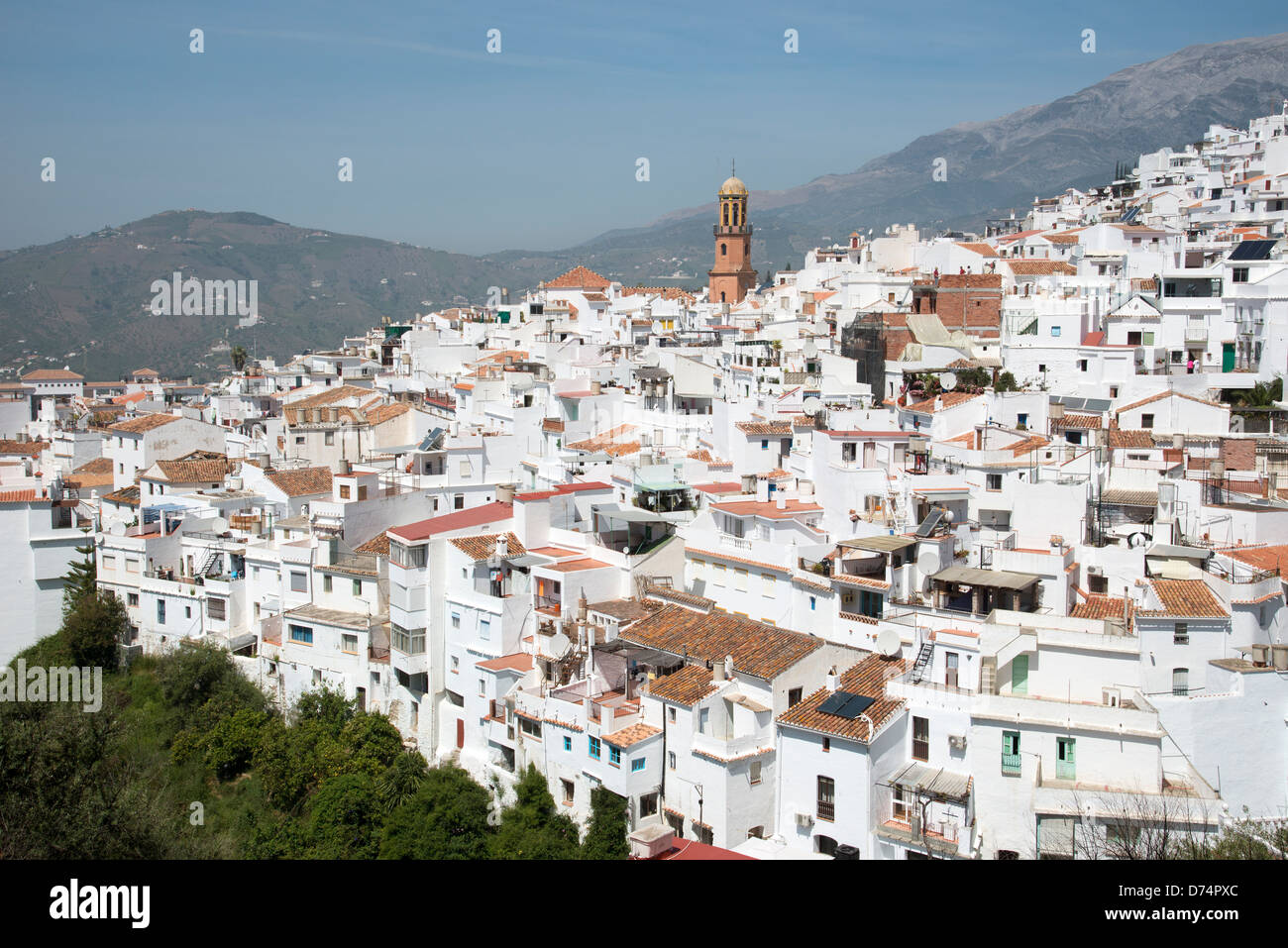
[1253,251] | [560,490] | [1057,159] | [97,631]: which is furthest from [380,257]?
[560,490]

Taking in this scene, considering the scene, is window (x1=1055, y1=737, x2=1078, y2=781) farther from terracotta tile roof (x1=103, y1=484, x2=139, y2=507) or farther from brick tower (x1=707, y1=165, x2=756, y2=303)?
brick tower (x1=707, y1=165, x2=756, y2=303)

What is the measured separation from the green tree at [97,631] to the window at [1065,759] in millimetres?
15858

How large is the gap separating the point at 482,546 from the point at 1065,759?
8.58 metres

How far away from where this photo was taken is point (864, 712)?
1219 cm

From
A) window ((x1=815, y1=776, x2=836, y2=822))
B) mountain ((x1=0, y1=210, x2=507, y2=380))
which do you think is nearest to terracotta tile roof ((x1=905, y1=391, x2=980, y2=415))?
window ((x1=815, y1=776, x2=836, y2=822))

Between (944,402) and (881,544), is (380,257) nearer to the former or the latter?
(944,402)

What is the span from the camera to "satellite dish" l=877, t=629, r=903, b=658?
1330 centimetres

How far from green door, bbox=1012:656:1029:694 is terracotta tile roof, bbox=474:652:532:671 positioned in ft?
20.6

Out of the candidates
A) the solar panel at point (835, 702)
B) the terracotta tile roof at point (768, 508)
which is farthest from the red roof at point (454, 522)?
the solar panel at point (835, 702)

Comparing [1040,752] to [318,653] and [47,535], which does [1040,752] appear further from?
[47,535]

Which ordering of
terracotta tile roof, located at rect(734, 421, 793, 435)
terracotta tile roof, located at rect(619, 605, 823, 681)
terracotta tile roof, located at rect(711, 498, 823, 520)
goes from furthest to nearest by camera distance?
terracotta tile roof, located at rect(734, 421, 793, 435) → terracotta tile roof, located at rect(711, 498, 823, 520) → terracotta tile roof, located at rect(619, 605, 823, 681)

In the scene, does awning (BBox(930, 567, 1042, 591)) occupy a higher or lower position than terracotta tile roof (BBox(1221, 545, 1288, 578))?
lower
